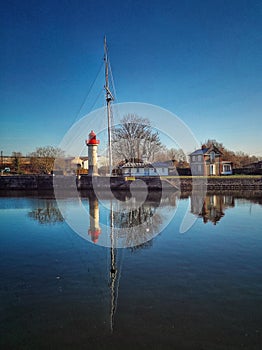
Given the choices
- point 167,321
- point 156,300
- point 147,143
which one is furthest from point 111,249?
point 147,143

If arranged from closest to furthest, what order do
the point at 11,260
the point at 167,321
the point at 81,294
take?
the point at 167,321 → the point at 81,294 → the point at 11,260

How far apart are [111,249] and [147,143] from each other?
36183mm

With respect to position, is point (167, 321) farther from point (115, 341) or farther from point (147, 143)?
point (147, 143)

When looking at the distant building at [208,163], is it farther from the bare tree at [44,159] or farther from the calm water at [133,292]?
the calm water at [133,292]

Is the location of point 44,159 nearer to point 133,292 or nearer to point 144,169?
point 144,169

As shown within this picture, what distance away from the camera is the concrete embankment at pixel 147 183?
30.1 m

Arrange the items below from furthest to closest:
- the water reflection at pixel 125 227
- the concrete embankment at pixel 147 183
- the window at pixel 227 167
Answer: the window at pixel 227 167 < the concrete embankment at pixel 147 183 < the water reflection at pixel 125 227

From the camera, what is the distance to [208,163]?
4228 centimetres

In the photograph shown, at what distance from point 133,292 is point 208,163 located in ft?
131

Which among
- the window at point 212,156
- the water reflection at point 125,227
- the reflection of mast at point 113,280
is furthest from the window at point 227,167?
the reflection of mast at point 113,280

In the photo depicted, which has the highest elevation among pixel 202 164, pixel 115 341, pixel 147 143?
pixel 147 143

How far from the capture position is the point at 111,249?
7672 millimetres

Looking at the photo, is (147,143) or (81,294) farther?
(147,143)

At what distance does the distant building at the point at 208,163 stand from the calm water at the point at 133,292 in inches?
1346
